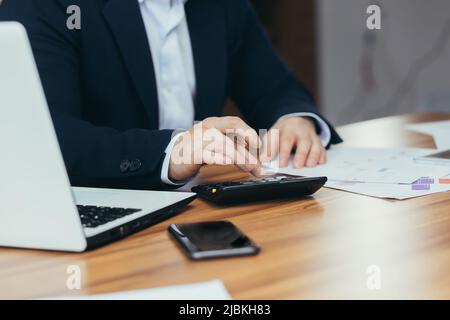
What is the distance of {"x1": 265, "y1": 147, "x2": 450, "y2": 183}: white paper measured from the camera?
0.96m

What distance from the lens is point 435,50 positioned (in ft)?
10.4

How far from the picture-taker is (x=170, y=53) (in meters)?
1.32

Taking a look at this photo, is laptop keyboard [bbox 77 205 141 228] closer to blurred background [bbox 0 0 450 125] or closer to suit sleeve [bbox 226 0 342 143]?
suit sleeve [bbox 226 0 342 143]

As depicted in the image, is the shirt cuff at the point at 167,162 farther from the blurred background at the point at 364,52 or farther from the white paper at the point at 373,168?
the blurred background at the point at 364,52

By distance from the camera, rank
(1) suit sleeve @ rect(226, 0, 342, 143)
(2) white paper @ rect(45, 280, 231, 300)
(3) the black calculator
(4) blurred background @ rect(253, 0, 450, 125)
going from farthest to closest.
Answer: (4) blurred background @ rect(253, 0, 450, 125)
(1) suit sleeve @ rect(226, 0, 342, 143)
(3) the black calculator
(2) white paper @ rect(45, 280, 231, 300)

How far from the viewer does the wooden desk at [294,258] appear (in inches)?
21.9

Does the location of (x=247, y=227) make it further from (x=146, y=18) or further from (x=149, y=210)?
(x=146, y=18)

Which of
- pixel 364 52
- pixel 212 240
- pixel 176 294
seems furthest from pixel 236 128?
pixel 364 52

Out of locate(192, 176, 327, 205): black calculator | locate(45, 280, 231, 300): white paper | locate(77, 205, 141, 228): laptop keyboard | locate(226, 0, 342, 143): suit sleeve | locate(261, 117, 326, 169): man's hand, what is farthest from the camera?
locate(226, 0, 342, 143): suit sleeve

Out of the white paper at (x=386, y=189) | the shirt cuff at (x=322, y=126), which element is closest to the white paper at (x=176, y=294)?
the white paper at (x=386, y=189)

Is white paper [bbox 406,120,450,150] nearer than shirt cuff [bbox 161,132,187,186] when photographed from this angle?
No

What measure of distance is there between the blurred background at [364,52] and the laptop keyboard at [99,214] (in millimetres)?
2675

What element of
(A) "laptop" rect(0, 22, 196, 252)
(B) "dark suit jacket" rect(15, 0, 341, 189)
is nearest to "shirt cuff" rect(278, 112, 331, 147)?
(B) "dark suit jacket" rect(15, 0, 341, 189)

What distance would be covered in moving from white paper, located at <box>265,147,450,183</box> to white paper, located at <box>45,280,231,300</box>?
17.7 inches
